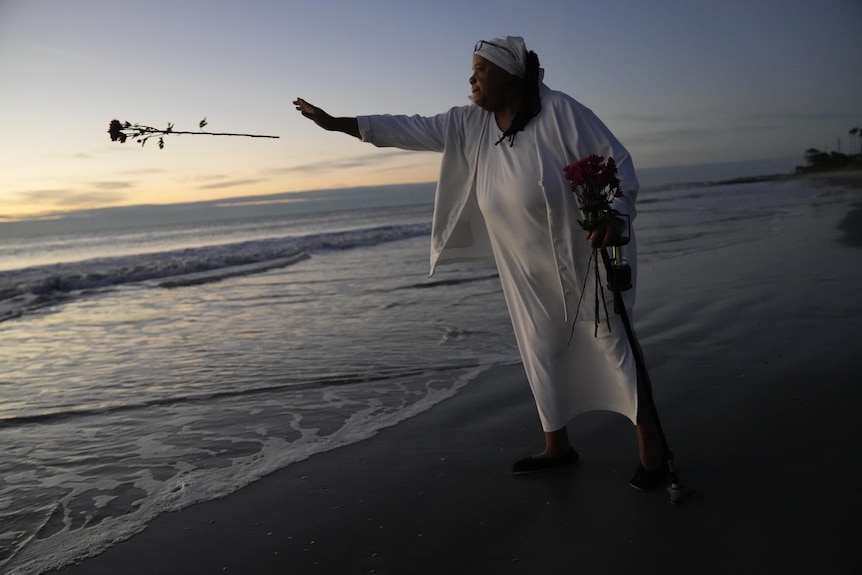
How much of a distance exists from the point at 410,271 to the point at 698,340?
24.5ft

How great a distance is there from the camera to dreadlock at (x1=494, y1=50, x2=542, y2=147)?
10.3ft

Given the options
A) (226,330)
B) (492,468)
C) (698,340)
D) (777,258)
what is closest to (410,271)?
(226,330)

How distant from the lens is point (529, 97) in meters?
3.14

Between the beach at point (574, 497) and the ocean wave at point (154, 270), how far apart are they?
356 inches

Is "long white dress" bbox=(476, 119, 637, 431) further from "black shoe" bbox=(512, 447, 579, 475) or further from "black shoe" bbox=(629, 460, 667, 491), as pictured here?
"black shoe" bbox=(629, 460, 667, 491)

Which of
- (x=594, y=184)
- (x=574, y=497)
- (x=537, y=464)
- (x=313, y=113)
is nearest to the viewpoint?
(x=594, y=184)

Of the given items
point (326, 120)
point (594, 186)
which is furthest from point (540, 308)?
point (326, 120)

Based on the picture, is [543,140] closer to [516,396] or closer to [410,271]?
[516,396]

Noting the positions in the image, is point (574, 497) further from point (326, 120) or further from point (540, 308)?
point (326, 120)

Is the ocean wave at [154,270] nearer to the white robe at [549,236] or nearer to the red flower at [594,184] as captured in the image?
the white robe at [549,236]

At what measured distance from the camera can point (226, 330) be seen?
8062mm

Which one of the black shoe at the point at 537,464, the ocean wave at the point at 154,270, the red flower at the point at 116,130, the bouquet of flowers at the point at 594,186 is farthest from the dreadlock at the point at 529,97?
the ocean wave at the point at 154,270

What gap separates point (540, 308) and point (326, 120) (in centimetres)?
138

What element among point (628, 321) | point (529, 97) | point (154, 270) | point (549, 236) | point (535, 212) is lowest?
point (154, 270)
